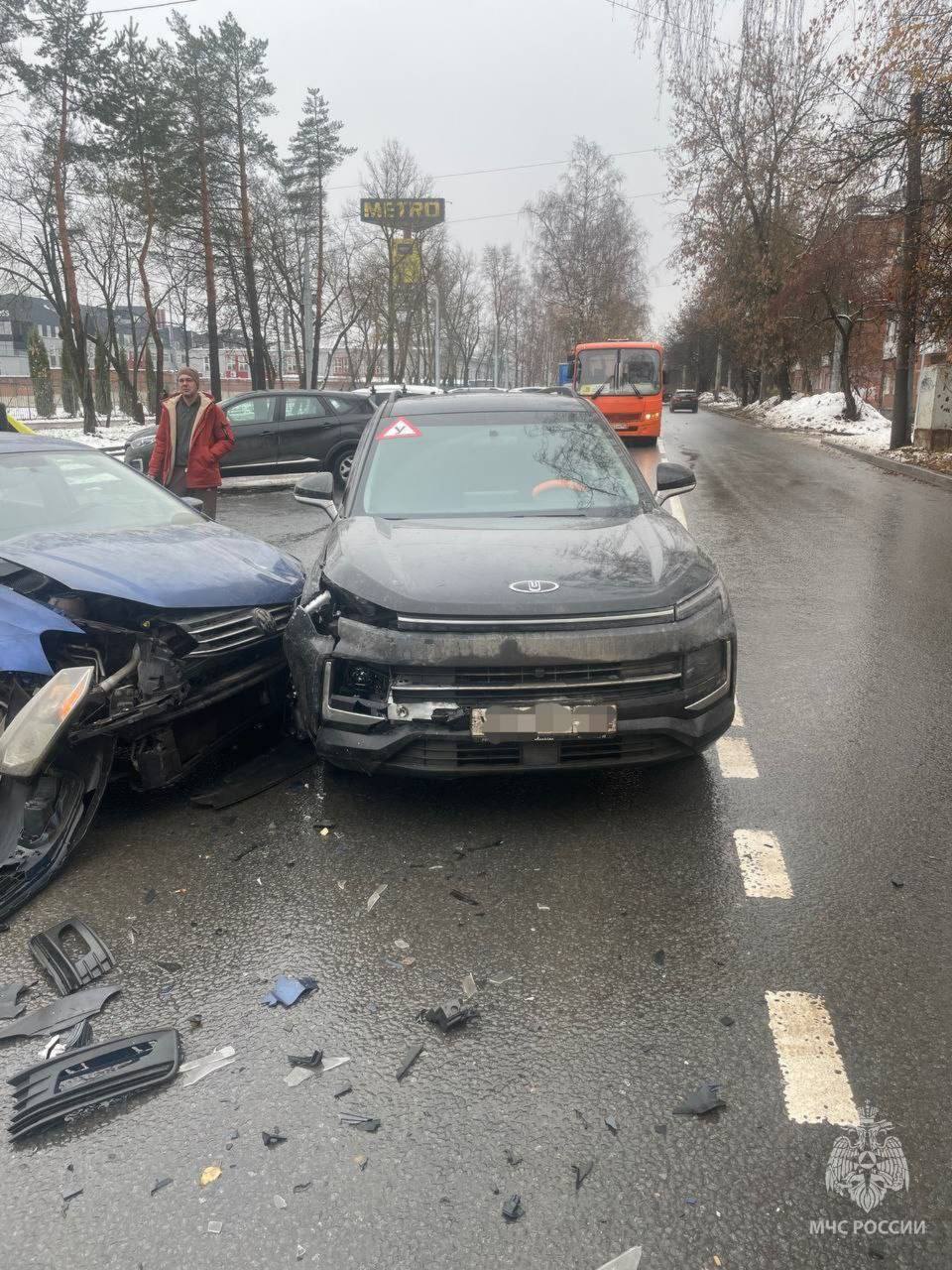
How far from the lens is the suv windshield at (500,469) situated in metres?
4.84

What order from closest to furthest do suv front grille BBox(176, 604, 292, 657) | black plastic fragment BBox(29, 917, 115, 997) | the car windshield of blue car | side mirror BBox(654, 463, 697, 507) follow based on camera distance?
black plastic fragment BBox(29, 917, 115, 997), suv front grille BBox(176, 604, 292, 657), the car windshield of blue car, side mirror BBox(654, 463, 697, 507)

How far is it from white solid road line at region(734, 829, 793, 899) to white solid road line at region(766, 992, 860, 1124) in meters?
0.59

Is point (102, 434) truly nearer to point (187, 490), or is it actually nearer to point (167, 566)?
point (187, 490)

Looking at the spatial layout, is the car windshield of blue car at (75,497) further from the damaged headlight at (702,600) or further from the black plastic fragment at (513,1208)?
the black plastic fragment at (513,1208)

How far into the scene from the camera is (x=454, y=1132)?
224cm

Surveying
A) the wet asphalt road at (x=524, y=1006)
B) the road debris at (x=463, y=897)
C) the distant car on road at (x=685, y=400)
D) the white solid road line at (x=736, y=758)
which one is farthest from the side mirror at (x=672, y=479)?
the distant car on road at (x=685, y=400)

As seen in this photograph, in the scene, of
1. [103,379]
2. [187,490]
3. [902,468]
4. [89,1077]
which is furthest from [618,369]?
[103,379]

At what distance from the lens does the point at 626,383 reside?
2689 centimetres

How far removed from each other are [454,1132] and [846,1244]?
2.78 feet

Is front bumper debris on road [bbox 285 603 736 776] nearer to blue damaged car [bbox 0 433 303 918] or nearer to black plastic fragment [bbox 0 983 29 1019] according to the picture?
blue damaged car [bbox 0 433 303 918]

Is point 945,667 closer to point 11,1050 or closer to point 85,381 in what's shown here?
point 11,1050

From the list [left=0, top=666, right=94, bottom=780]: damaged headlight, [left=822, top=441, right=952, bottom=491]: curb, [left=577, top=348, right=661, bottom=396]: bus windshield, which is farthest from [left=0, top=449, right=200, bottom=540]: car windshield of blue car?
[left=577, top=348, right=661, bottom=396]: bus windshield

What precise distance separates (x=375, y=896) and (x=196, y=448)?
7.06m

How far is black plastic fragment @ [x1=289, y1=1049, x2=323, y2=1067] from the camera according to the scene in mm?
2488
